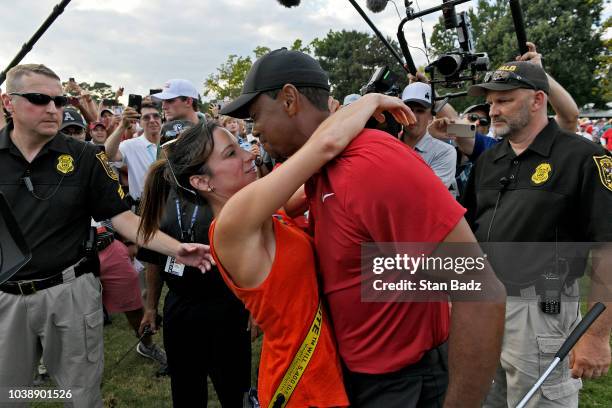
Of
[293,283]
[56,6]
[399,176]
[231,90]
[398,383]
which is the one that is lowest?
[231,90]

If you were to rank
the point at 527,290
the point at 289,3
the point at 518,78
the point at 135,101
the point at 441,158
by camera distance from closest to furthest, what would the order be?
1. the point at 527,290
2. the point at 518,78
3. the point at 441,158
4. the point at 289,3
5. the point at 135,101

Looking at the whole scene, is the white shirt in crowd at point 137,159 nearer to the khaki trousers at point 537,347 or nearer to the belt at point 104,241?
the belt at point 104,241

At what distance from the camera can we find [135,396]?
4312mm

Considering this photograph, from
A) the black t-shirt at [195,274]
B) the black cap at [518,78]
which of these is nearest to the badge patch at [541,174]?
the black cap at [518,78]

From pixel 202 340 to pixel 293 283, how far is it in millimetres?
1717

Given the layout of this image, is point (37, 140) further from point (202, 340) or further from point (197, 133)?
point (202, 340)

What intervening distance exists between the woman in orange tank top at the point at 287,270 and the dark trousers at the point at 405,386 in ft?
0.20

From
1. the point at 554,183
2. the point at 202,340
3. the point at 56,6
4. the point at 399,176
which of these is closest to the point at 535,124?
the point at 554,183

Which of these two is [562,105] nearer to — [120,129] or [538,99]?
[538,99]

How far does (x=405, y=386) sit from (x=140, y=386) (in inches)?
148

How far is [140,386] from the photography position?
4.49 m

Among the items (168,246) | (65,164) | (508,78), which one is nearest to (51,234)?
(65,164)

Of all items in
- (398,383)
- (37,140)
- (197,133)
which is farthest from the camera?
(37,140)

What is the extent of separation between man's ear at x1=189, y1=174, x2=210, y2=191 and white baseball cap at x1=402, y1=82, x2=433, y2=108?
2.51m
